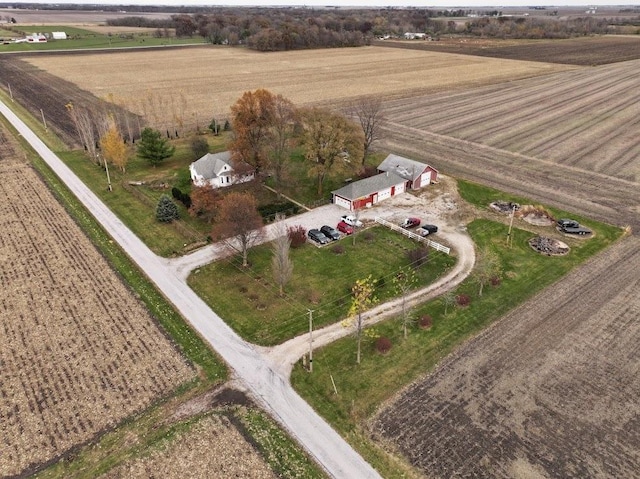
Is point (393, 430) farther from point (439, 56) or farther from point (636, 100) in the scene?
point (439, 56)

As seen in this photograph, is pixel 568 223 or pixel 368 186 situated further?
pixel 368 186

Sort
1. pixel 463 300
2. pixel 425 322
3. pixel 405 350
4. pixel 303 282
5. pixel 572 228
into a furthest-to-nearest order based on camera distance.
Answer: pixel 572 228
pixel 303 282
pixel 463 300
pixel 425 322
pixel 405 350

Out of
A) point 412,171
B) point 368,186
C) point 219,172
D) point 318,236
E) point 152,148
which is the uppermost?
point 152,148

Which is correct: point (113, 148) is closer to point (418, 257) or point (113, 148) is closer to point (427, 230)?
point (427, 230)

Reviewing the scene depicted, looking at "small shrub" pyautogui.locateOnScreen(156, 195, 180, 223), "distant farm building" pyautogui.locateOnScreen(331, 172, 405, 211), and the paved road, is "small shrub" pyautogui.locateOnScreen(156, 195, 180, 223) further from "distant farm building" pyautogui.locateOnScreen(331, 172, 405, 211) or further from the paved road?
"distant farm building" pyautogui.locateOnScreen(331, 172, 405, 211)

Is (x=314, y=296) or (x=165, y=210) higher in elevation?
(x=165, y=210)

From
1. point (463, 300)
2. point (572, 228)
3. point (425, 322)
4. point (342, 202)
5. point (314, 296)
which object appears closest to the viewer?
point (425, 322)

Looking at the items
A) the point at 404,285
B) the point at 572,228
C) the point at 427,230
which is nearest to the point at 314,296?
the point at 404,285
